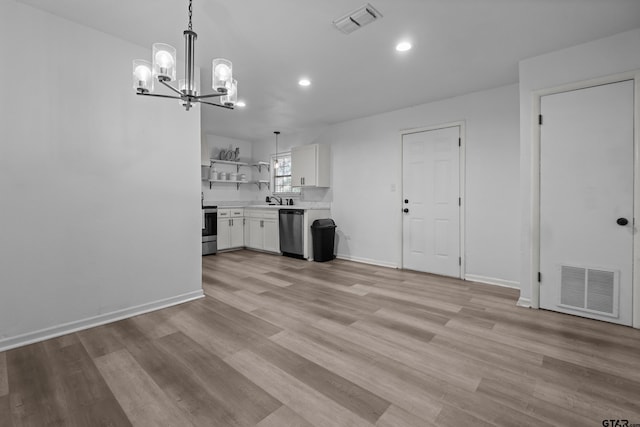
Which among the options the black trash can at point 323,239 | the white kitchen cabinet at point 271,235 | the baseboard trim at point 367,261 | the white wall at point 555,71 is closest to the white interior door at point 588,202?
the white wall at point 555,71

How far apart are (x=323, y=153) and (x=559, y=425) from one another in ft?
15.4

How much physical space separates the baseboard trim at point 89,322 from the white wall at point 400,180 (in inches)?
116

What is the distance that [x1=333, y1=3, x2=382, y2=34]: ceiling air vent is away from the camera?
2184 millimetres

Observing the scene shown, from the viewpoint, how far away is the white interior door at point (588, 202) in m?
2.53

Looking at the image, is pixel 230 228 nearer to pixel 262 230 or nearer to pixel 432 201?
pixel 262 230

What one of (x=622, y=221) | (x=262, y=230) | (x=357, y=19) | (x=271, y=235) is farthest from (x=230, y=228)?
(x=622, y=221)

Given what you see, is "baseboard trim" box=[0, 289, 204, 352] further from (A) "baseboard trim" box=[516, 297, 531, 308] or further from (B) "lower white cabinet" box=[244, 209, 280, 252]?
(A) "baseboard trim" box=[516, 297, 531, 308]

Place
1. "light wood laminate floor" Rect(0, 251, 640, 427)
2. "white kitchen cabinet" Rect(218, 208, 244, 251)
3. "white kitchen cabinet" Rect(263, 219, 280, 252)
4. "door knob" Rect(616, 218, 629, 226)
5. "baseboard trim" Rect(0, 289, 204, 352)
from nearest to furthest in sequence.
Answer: "light wood laminate floor" Rect(0, 251, 640, 427) → "baseboard trim" Rect(0, 289, 204, 352) → "door knob" Rect(616, 218, 629, 226) → "white kitchen cabinet" Rect(263, 219, 280, 252) → "white kitchen cabinet" Rect(218, 208, 244, 251)

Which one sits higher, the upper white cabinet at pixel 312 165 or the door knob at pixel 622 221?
the upper white cabinet at pixel 312 165

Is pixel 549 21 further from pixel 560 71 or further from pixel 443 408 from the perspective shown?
pixel 443 408

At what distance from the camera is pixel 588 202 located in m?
2.67

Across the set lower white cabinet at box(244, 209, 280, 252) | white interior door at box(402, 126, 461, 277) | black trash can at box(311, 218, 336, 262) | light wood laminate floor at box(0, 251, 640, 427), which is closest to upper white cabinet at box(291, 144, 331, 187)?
black trash can at box(311, 218, 336, 262)

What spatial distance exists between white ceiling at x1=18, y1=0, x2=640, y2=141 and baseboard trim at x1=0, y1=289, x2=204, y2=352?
2.25 metres

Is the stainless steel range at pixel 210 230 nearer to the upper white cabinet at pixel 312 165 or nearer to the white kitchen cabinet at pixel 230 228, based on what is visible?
the white kitchen cabinet at pixel 230 228
